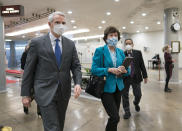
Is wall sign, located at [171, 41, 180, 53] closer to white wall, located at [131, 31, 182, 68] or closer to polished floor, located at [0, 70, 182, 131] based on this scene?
polished floor, located at [0, 70, 182, 131]

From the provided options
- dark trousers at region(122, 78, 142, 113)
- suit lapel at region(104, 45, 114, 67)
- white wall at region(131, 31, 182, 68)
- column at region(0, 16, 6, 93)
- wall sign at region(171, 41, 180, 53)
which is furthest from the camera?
white wall at region(131, 31, 182, 68)

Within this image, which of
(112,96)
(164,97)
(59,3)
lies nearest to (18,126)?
(112,96)

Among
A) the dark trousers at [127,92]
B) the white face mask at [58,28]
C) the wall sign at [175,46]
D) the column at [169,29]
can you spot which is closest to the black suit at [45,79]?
the white face mask at [58,28]

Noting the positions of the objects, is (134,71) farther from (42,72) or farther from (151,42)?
(151,42)

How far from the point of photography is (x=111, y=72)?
191 centimetres

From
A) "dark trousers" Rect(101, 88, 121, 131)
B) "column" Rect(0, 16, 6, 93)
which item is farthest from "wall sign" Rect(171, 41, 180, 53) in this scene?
"column" Rect(0, 16, 6, 93)

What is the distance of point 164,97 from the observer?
468 cm

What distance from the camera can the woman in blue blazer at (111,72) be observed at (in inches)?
73.9

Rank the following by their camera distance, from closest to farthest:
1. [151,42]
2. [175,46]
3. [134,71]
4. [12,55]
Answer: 1. [134,71]
2. [175,46]
3. [151,42]
4. [12,55]

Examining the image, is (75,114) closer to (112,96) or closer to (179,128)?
(112,96)

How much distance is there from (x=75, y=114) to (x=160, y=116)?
178 cm

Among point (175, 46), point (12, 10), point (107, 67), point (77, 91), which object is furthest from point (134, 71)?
point (12, 10)

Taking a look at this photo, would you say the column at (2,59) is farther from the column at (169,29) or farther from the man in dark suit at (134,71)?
the column at (169,29)

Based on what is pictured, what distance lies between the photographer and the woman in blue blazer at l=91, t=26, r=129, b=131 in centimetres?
188
